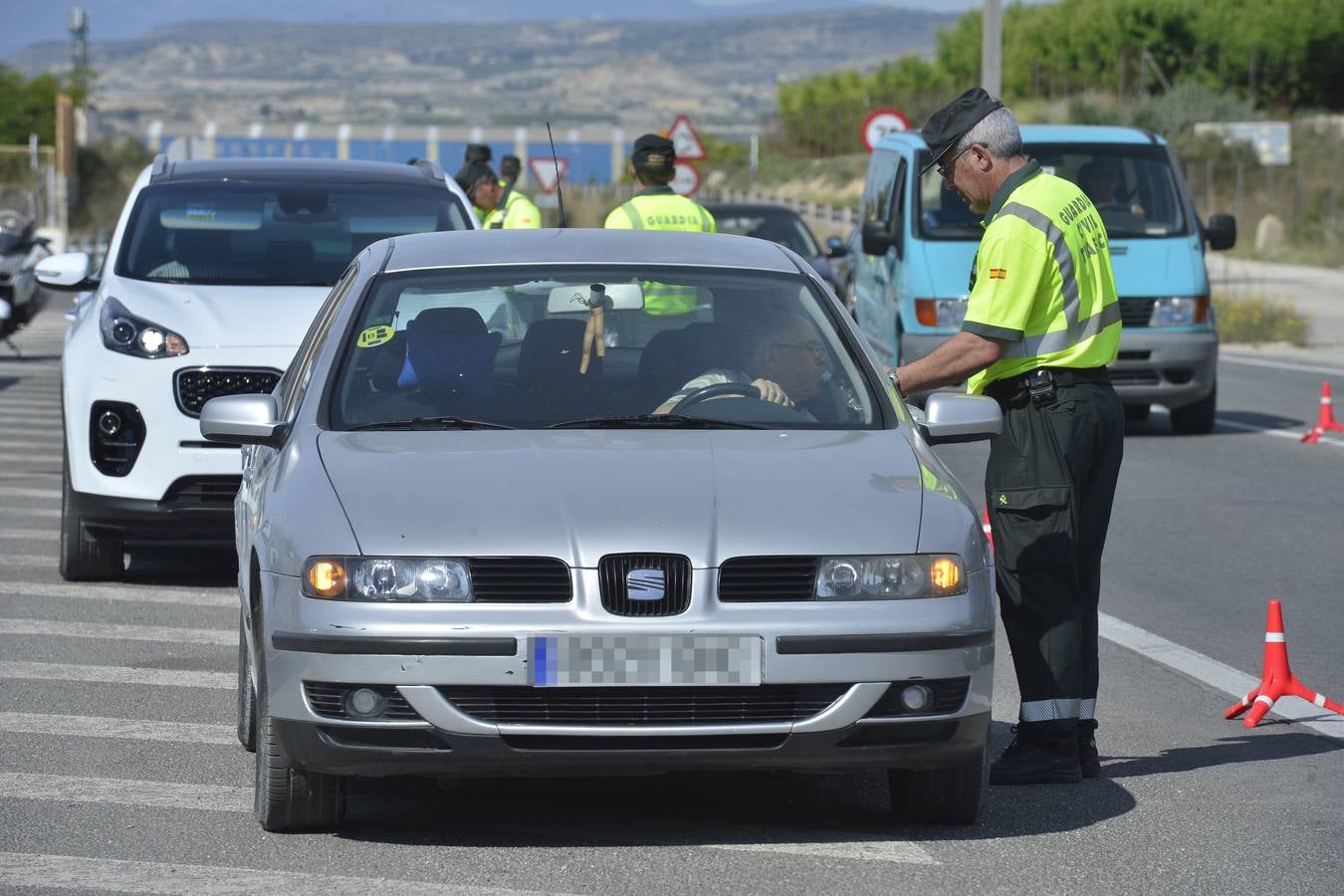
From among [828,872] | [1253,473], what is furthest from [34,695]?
[1253,473]

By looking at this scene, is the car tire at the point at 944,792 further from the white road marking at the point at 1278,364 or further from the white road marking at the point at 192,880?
the white road marking at the point at 1278,364

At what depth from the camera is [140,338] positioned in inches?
366

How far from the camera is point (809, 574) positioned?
5.06 metres

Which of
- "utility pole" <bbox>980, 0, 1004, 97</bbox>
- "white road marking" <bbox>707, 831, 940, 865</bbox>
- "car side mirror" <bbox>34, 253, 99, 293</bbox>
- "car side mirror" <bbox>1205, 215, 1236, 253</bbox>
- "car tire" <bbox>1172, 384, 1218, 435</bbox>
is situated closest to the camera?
"white road marking" <bbox>707, 831, 940, 865</bbox>

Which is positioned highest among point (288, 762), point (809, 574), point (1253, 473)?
point (809, 574)

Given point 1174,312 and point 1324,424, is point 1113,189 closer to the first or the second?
point 1174,312

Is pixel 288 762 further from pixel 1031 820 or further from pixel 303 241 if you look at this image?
pixel 303 241

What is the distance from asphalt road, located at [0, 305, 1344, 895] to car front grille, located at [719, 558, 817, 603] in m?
0.63

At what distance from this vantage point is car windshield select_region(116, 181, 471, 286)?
10.2 m

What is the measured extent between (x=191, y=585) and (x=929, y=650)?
5.35 metres

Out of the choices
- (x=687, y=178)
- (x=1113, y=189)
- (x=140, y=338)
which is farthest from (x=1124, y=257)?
(x=687, y=178)

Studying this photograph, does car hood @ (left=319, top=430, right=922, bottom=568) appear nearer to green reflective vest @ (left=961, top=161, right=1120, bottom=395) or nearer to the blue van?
green reflective vest @ (left=961, top=161, right=1120, bottom=395)

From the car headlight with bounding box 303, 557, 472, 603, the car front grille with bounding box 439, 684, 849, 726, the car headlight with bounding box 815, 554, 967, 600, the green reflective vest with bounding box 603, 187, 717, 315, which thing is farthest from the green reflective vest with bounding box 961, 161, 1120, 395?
the green reflective vest with bounding box 603, 187, 717, 315

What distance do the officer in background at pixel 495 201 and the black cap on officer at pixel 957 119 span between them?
8.34 metres
